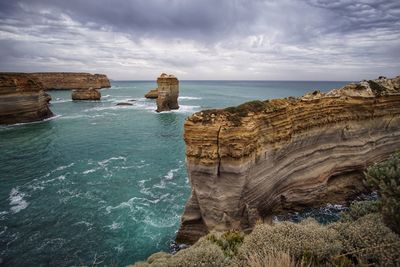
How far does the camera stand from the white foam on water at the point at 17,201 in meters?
18.6

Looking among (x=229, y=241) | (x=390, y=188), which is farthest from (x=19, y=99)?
(x=390, y=188)

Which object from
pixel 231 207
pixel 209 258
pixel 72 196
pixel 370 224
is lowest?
pixel 72 196

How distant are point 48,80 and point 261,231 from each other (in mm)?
146684

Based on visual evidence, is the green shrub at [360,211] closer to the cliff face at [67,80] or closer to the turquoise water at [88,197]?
the turquoise water at [88,197]

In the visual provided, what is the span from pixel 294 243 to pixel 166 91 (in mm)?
59215

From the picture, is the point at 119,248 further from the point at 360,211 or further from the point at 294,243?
the point at 360,211

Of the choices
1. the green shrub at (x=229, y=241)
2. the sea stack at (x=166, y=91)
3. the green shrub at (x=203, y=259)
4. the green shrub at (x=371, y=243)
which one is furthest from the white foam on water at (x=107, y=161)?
the sea stack at (x=166, y=91)

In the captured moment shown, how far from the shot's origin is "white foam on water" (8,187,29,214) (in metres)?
18.6

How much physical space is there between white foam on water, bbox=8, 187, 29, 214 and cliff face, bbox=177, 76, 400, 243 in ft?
40.3

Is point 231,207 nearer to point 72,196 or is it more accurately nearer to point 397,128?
point 72,196

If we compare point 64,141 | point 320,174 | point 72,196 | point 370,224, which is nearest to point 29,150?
point 64,141

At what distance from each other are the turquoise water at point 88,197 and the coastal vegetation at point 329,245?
6.34m

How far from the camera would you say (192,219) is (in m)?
15.5

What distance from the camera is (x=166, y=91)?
6344 centimetres
